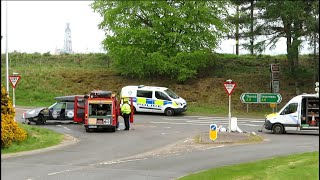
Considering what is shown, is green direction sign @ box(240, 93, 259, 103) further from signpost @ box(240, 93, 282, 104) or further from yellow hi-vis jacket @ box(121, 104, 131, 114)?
yellow hi-vis jacket @ box(121, 104, 131, 114)

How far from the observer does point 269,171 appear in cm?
1320

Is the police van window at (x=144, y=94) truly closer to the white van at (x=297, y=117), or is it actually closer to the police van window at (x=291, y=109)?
the white van at (x=297, y=117)

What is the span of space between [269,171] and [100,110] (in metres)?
14.5

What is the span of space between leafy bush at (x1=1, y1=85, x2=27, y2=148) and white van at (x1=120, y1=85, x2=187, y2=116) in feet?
52.2

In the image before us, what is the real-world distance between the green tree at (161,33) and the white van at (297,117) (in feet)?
54.0

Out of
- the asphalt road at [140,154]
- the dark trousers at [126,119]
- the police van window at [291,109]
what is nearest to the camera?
the asphalt road at [140,154]

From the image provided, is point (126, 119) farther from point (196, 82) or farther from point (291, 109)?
point (196, 82)

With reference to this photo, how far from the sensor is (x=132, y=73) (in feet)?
147

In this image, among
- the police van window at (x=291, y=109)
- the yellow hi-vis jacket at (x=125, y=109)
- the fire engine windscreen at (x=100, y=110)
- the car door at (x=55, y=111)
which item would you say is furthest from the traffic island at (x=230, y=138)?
the car door at (x=55, y=111)

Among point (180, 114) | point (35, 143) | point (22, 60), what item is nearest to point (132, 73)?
point (180, 114)

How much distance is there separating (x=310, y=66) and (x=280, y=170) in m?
35.4

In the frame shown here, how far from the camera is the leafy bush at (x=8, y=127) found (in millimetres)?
19391

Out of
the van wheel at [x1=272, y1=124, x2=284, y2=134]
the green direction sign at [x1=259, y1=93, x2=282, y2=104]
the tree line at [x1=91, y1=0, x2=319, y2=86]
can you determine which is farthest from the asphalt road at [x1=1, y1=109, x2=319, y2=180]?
the tree line at [x1=91, y1=0, x2=319, y2=86]

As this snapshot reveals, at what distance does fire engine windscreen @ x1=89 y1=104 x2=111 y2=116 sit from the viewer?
85.0ft
